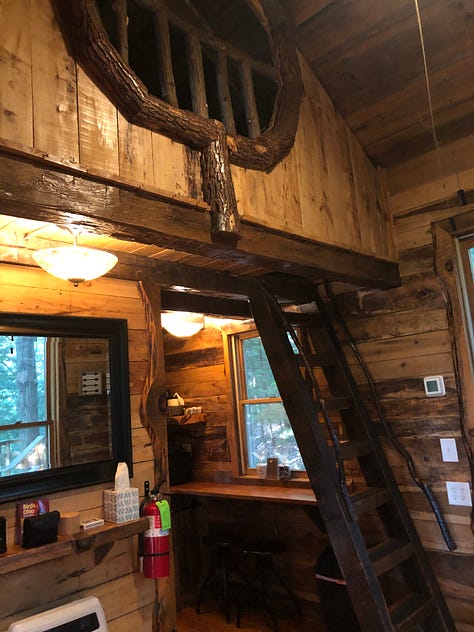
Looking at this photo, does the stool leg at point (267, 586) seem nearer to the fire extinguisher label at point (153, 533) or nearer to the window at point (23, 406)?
the fire extinguisher label at point (153, 533)

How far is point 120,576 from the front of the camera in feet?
7.37

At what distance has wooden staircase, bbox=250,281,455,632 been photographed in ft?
7.41

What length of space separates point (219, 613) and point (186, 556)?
0.51 meters

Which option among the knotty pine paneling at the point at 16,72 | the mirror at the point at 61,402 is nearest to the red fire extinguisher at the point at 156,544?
the mirror at the point at 61,402

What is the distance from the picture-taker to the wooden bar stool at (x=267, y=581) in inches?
143

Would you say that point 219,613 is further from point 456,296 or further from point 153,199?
point 153,199

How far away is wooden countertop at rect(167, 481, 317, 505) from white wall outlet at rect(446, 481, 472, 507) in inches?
36.7

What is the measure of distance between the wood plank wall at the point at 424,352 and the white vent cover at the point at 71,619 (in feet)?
5.49

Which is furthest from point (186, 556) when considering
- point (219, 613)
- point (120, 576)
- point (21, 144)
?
point (21, 144)

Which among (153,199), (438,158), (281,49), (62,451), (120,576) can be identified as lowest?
(120,576)

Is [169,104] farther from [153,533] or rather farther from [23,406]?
[153,533]

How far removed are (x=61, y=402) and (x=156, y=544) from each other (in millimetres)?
772

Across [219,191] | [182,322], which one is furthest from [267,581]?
[219,191]

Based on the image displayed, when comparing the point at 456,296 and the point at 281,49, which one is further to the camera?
the point at 456,296
